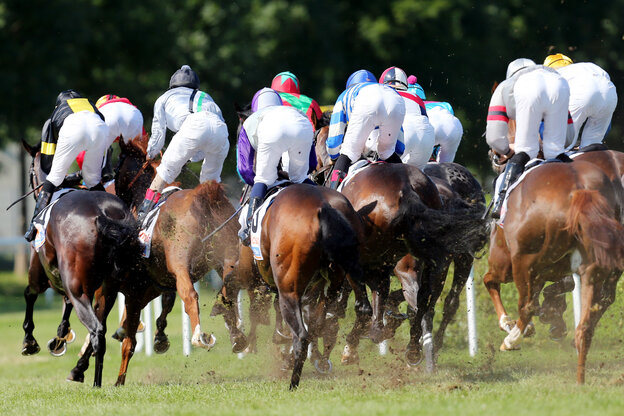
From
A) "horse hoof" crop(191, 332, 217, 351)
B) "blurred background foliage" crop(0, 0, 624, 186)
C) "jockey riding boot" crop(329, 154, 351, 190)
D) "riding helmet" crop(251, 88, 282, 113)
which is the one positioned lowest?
"horse hoof" crop(191, 332, 217, 351)

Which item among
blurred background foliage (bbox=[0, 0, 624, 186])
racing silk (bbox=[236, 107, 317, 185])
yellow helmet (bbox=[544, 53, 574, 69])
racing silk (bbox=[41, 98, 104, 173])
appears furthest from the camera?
blurred background foliage (bbox=[0, 0, 624, 186])

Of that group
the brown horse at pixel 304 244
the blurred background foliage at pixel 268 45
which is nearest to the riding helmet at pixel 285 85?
the brown horse at pixel 304 244

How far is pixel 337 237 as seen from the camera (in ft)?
23.8

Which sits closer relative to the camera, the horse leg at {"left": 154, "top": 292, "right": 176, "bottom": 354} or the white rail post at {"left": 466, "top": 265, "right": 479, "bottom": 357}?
the horse leg at {"left": 154, "top": 292, "right": 176, "bottom": 354}

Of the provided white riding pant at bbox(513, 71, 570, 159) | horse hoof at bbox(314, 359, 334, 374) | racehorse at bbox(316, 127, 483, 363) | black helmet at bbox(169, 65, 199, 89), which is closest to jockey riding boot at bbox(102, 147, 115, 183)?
black helmet at bbox(169, 65, 199, 89)

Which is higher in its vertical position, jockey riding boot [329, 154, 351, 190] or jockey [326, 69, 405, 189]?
jockey [326, 69, 405, 189]

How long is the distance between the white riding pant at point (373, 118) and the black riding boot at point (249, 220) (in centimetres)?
107

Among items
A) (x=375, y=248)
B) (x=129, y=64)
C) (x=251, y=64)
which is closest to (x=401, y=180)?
(x=375, y=248)

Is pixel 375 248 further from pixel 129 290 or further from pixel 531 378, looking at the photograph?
pixel 129 290

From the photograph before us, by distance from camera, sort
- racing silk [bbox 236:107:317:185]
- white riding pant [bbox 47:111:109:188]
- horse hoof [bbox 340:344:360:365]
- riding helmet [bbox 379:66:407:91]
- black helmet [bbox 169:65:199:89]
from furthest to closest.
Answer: black helmet [bbox 169:65:199:89] → riding helmet [bbox 379:66:407:91] → white riding pant [bbox 47:111:109:188] → horse hoof [bbox 340:344:360:365] → racing silk [bbox 236:107:317:185]

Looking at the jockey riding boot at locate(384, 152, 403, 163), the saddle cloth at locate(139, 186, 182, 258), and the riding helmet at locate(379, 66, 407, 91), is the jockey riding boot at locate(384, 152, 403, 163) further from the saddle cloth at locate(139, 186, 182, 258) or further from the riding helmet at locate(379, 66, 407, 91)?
the saddle cloth at locate(139, 186, 182, 258)

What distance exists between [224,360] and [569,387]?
5.42m

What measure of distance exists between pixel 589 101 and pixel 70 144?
4.81 metres

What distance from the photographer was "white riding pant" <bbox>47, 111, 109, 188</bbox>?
9148 mm
